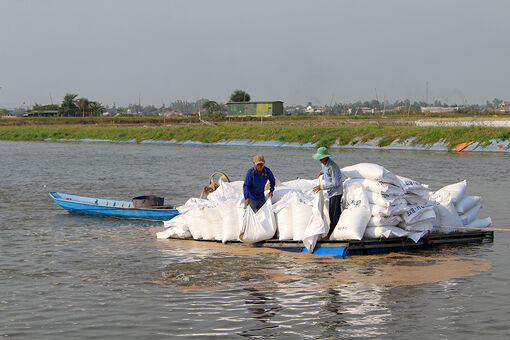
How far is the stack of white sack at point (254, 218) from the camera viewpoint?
9.88 metres

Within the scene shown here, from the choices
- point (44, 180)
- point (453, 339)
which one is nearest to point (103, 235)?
point (453, 339)

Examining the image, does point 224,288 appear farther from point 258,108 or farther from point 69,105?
point 69,105

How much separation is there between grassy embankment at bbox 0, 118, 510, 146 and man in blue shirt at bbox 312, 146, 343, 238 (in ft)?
101

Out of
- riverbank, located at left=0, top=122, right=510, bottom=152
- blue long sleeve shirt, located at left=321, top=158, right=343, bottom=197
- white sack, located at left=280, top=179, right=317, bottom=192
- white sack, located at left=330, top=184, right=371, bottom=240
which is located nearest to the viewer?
white sack, located at left=330, top=184, right=371, bottom=240

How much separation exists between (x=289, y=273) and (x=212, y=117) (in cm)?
6945

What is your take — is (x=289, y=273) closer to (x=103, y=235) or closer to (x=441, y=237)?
(x=441, y=237)

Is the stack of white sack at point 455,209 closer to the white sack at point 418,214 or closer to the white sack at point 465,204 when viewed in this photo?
the white sack at point 465,204

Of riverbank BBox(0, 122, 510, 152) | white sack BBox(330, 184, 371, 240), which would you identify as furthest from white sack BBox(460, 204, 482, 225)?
riverbank BBox(0, 122, 510, 152)

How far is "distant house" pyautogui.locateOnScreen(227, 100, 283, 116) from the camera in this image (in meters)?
79.0

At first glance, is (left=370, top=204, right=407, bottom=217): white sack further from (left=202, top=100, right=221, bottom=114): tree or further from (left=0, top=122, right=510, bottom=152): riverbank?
(left=202, top=100, right=221, bottom=114): tree

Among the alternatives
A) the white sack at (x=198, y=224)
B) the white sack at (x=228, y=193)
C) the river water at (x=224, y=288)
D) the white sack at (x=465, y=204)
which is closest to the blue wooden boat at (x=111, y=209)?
the river water at (x=224, y=288)

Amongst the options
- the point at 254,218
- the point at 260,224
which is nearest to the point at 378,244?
the point at 260,224

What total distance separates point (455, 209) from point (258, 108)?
226 feet

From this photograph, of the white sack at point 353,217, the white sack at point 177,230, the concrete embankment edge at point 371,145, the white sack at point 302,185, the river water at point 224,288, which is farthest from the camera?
the concrete embankment edge at point 371,145
